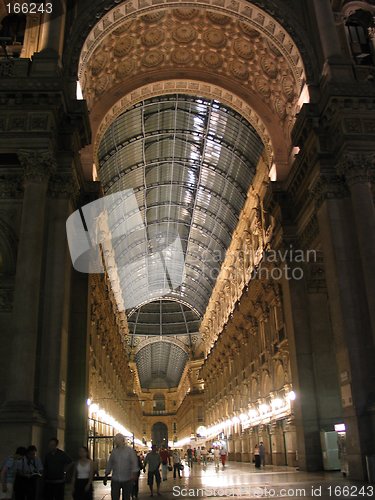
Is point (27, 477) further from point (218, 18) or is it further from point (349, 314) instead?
point (218, 18)

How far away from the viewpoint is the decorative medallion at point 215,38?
80.9ft

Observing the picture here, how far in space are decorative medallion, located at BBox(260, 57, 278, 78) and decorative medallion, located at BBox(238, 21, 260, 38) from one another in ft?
3.77

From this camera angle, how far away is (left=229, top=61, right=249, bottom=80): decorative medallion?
25480mm

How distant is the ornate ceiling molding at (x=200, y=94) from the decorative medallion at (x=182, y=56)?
977mm

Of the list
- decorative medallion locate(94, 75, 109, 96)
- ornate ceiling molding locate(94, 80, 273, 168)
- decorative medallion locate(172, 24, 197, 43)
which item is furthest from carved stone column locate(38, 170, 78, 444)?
decorative medallion locate(172, 24, 197, 43)

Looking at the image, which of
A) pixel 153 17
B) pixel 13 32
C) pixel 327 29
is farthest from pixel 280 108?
pixel 13 32

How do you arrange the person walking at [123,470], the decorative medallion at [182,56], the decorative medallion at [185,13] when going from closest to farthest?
the person walking at [123,470], the decorative medallion at [185,13], the decorative medallion at [182,56]

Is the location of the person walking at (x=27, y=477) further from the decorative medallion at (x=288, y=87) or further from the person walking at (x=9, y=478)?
the decorative medallion at (x=288, y=87)

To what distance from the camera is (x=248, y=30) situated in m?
23.8

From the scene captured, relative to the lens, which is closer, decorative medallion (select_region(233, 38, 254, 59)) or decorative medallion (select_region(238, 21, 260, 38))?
decorative medallion (select_region(238, 21, 260, 38))

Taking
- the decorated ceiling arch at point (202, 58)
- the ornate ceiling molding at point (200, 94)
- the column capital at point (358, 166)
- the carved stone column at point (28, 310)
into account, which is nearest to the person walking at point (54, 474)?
the carved stone column at point (28, 310)

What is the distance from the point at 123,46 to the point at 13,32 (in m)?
5.32

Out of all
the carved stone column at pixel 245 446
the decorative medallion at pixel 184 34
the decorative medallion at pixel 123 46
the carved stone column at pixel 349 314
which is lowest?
the carved stone column at pixel 245 446

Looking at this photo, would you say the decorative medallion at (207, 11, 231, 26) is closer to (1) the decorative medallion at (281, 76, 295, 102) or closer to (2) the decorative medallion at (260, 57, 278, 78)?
(2) the decorative medallion at (260, 57, 278, 78)
